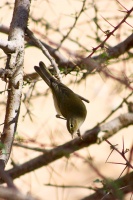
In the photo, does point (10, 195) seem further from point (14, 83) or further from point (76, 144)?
point (76, 144)

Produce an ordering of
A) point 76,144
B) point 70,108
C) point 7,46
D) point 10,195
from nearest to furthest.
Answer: point 10,195
point 7,46
point 76,144
point 70,108

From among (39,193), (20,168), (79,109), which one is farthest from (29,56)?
(20,168)

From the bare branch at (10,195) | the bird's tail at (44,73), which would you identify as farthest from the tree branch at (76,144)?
the bare branch at (10,195)

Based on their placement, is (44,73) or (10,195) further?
(44,73)

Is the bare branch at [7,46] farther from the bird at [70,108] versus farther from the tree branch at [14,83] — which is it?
the bird at [70,108]

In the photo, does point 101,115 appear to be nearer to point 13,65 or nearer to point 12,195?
Result: point 13,65

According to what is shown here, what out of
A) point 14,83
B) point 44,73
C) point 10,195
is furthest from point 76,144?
point 10,195

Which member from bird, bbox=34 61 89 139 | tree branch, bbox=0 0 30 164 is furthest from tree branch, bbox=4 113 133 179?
tree branch, bbox=0 0 30 164

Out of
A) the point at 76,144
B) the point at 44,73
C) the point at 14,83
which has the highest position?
the point at 44,73

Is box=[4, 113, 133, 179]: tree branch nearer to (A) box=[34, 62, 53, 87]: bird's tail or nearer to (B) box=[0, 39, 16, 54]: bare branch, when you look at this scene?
(A) box=[34, 62, 53, 87]: bird's tail

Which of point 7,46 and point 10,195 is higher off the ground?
point 7,46

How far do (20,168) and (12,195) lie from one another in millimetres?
2078

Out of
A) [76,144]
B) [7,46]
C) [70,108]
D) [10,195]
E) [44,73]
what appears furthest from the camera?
[70,108]

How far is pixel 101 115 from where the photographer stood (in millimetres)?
6008
